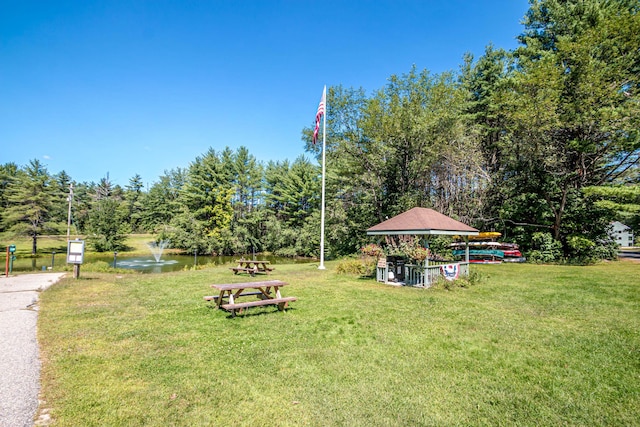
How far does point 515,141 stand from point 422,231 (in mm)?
14616

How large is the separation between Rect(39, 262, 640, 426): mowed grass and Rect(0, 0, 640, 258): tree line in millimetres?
13234

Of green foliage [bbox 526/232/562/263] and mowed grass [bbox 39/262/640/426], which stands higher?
green foliage [bbox 526/232/562/263]

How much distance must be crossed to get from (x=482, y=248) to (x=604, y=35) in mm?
13229

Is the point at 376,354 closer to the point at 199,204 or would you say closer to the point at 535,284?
the point at 535,284

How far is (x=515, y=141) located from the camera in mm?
21094

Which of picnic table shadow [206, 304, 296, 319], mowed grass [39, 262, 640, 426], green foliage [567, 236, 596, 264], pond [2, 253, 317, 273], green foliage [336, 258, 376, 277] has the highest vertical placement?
green foliage [567, 236, 596, 264]

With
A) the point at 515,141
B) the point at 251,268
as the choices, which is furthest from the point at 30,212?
the point at 515,141

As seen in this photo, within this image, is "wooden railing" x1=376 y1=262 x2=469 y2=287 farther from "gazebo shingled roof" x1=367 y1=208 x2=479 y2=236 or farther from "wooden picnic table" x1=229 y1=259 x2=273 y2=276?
"wooden picnic table" x1=229 y1=259 x2=273 y2=276

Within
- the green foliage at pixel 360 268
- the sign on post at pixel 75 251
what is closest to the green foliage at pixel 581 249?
the green foliage at pixel 360 268

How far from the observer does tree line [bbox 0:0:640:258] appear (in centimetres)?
1744

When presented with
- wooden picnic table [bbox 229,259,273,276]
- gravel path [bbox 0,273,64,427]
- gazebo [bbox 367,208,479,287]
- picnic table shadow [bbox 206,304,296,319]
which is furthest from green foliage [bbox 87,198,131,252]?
picnic table shadow [bbox 206,304,296,319]

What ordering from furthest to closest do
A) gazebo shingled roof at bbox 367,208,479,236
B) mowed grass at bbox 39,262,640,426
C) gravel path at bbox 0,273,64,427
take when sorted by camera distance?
gazebo shingled roof at bbox 367,208,479,236
mowed grass at bbox 39,262,640,426
gravel path at bbox 0,273,64,427

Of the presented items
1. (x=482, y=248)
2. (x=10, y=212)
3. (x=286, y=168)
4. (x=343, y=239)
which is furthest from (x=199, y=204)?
(x=482, y=248)

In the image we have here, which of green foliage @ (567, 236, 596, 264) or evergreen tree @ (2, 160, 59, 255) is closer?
green foliage @ (567, 236, 596, 264)
